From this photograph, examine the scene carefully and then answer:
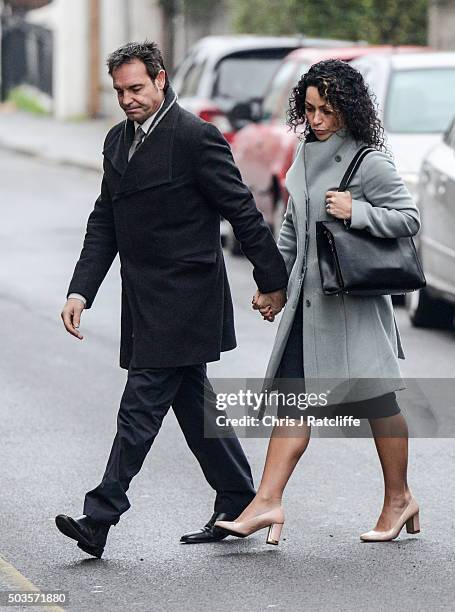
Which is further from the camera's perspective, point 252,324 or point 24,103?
point 24,103

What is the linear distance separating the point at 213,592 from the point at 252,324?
5.78m

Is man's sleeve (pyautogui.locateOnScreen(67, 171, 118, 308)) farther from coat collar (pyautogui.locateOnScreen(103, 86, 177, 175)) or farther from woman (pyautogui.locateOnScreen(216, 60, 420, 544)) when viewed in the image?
woman (pyautogui.locateOnScreen(216, 60, 420, 544))

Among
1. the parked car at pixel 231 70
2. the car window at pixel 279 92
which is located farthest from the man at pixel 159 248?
the parked car at pixel 231 70

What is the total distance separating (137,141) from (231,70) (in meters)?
11.5

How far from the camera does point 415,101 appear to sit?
12.8 metres

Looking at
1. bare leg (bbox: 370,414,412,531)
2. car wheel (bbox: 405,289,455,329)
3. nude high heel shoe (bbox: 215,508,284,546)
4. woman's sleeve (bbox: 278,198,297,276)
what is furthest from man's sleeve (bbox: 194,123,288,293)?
car wheel (bbox: 405,289,455,329)

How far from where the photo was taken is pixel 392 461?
6.10 meters

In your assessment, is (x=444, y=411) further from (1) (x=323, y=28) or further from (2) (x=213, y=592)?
(1) (x=323, y=28)

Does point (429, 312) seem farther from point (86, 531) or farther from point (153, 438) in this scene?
point (86, 531)

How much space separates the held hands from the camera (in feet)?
19.7

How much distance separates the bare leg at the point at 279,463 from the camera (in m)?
6.02

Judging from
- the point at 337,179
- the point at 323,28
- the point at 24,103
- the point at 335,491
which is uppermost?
the point at 337,179

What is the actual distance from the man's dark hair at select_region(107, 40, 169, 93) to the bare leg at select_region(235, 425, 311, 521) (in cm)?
130

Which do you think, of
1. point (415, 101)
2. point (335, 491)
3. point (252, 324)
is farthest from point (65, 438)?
point (415, 101)
